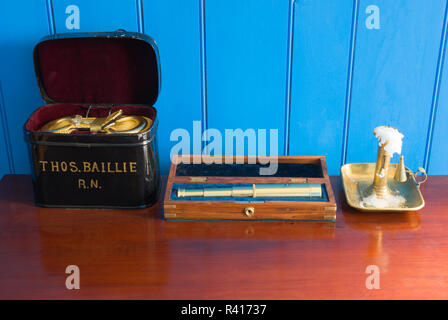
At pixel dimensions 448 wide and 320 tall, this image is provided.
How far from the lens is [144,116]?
158cm

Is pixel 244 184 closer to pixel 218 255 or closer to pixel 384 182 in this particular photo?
pixel 218 255

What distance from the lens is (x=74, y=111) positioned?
5.27 ft

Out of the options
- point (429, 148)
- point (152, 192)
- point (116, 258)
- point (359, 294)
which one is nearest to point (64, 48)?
point (152, 192)

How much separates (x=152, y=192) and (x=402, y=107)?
2.91 feet

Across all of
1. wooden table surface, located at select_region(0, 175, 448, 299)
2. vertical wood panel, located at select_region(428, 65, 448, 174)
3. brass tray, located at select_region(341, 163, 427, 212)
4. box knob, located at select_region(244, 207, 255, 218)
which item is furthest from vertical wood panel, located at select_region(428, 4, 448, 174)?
box knob, located at select_region(244, 207, 255, 218)

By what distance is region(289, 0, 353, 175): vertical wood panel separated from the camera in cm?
154

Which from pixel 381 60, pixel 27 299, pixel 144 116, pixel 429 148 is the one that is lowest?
pixel 27 299

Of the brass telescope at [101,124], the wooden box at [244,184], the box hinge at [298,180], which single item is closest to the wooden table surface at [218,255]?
the wooden box at [244,184]

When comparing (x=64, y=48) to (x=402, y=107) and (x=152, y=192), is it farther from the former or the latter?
(x=402, y=107)

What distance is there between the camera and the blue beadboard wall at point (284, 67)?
1.54 m

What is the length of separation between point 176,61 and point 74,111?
14.8 inches

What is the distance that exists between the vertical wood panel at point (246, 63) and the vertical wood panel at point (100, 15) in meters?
0.25

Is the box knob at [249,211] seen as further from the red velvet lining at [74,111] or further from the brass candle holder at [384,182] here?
the red velvet lining at [74,111]

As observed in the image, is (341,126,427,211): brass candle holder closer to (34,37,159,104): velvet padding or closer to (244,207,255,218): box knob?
(244,207,255,218): box knob
